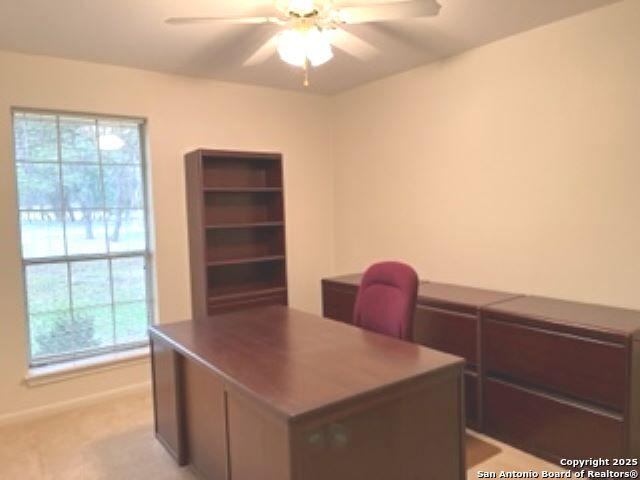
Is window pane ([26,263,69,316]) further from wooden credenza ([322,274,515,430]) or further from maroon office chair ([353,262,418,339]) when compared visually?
wooden credenza ([322,274,515,430])

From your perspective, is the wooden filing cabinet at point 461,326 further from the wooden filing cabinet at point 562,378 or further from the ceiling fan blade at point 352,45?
the ceiling fan blade at point 352,45

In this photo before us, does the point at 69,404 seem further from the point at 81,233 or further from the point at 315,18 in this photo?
the point at 315,18

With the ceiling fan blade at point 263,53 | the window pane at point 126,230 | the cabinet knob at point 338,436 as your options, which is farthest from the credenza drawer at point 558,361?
the window pane at point 126,230

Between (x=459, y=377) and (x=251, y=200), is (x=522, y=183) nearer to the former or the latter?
(x=459, y=377)

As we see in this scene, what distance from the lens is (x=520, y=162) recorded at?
10.1 feet

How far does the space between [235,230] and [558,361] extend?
8.83 ft

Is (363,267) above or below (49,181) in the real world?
below

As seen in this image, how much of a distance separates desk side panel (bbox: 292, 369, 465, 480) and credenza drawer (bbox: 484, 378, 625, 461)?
0.79 m

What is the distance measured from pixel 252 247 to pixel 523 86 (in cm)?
250

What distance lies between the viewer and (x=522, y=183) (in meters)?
3.07

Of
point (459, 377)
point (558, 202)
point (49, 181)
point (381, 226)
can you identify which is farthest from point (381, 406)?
point (49, 181)

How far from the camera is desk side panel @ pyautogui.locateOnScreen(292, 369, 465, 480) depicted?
5.02ft

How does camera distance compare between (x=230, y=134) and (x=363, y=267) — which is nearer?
(x=230, y=134)

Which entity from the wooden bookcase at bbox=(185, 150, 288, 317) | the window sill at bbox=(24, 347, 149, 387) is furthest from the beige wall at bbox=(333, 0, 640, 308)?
the window sill at bbox=(24, 347, 149, 387)
